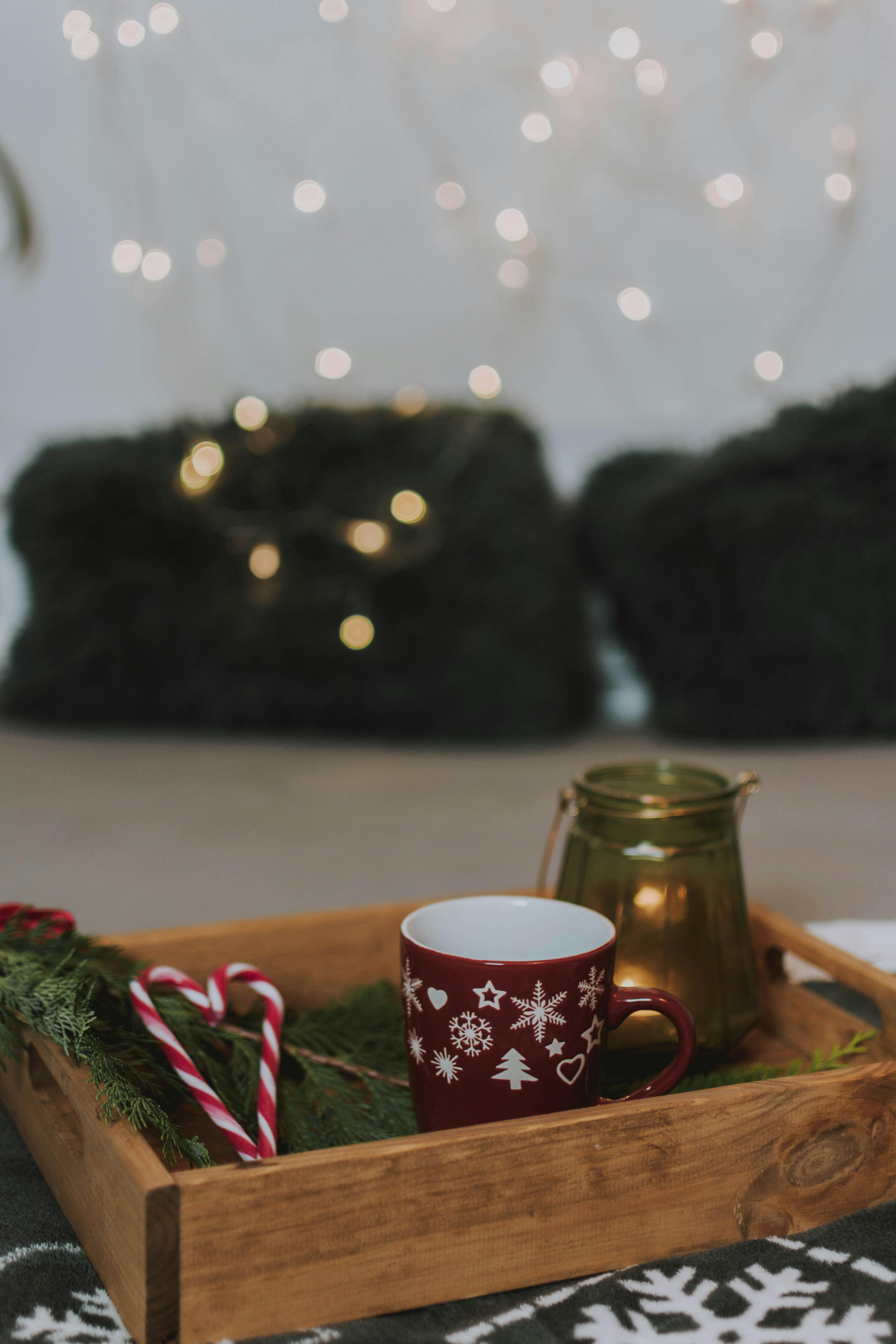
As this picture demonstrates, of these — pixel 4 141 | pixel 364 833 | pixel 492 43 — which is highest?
pixel 492 43

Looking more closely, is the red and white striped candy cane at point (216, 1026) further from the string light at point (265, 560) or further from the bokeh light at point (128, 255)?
the bokeh light at point (128, 255)

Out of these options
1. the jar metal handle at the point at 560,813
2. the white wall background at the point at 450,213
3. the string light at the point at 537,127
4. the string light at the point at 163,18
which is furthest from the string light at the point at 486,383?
the jar metal handle at the point at 560,813

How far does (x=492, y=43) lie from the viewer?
1.75 m

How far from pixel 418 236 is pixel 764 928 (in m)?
1.59

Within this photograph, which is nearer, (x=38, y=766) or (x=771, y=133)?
(x=38, y=766)

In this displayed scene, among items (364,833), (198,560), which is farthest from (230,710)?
(364,833)

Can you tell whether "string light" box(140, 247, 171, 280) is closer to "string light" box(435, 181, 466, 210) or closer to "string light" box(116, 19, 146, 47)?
"string light" box(116, 19, 146, 47)

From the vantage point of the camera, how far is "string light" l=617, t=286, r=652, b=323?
1.87 metres

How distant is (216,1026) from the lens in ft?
1.51

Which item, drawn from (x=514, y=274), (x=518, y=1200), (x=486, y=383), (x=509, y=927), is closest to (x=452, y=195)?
(x=514, y=274)

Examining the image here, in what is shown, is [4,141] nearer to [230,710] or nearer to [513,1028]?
[230,710]

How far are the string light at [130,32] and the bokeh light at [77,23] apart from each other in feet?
0.15

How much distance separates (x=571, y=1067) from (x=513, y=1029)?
0.03 meters

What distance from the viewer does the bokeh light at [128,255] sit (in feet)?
5.84
